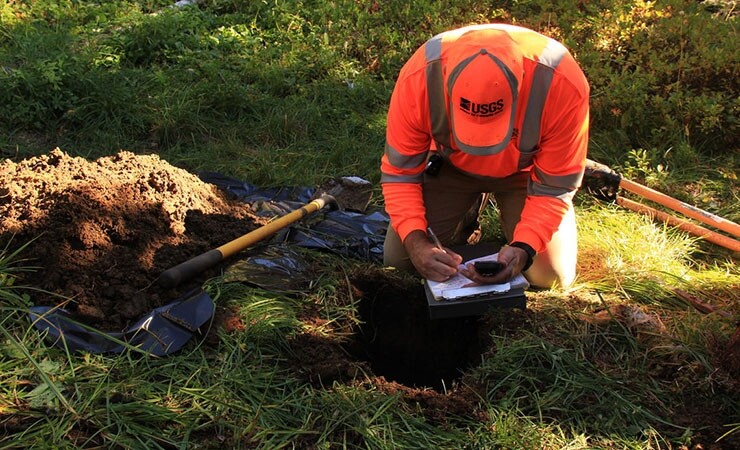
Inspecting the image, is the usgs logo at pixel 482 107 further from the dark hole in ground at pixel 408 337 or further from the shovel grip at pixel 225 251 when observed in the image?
the shovel grip at pixel 225 251

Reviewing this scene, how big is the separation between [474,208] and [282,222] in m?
1.06

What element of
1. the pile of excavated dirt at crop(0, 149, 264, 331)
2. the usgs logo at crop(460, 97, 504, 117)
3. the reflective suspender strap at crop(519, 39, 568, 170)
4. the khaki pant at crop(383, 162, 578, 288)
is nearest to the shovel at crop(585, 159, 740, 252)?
the khaki pant at crop(383, 162, 578, 288)

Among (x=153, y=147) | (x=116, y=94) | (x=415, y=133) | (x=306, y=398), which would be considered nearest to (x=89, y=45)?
(x=116, y=94)

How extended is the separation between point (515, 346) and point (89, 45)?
4.44 meters

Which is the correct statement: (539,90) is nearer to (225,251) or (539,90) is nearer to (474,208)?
(474,208)

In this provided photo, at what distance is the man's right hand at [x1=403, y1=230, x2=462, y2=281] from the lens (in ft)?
9.47

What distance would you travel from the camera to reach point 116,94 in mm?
4750

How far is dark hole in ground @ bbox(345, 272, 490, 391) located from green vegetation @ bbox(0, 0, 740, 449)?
157 mm

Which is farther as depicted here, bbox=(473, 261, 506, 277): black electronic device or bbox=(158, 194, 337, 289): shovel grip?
bbox=(158, 194, 337, 289): shovel grip

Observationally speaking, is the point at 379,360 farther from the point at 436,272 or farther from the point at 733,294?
the point at 733,294

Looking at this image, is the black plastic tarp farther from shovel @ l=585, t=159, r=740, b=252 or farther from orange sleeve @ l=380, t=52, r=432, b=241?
shovel @ l=585, t=159, r=740, b=252

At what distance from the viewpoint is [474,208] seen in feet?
12.0

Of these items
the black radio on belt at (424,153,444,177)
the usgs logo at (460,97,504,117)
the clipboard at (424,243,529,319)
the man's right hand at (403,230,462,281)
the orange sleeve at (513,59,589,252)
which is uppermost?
the usgs logo at (460,97,504,117)

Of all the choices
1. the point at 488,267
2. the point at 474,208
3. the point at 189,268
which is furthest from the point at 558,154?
the point at 189,268
